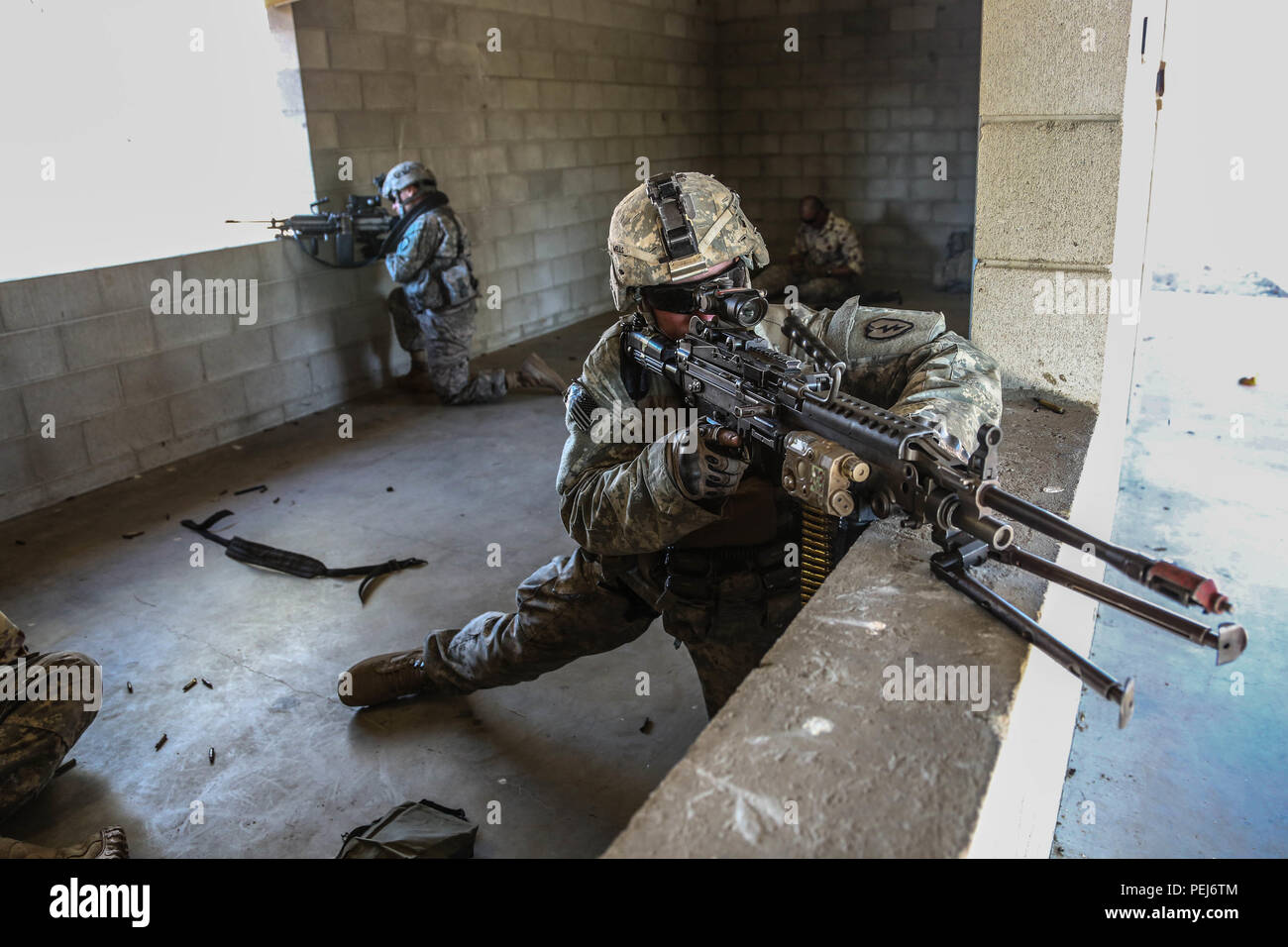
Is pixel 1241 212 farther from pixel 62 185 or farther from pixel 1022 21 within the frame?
pixel 62 185

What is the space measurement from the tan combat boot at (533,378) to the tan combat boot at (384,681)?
3.87 metres

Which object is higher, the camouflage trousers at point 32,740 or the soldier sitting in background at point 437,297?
the soldier sitting in background at point 437,297

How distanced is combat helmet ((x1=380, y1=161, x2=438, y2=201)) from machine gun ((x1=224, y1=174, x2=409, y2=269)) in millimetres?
117

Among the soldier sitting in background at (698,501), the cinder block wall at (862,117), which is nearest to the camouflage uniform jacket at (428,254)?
the soldier sitting in background at (698,501)

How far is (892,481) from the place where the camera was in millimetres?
1570

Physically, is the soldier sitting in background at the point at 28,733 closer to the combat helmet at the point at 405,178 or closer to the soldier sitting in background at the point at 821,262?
the combat helmet at the point at 405,178

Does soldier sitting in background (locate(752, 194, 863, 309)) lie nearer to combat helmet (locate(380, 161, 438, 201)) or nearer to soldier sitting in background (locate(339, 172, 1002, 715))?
combat helmet (locate(380, 161, 438, 201))

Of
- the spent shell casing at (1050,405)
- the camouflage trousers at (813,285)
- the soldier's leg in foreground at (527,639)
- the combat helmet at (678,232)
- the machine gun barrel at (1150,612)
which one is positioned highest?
the combat helmet at (678,232)

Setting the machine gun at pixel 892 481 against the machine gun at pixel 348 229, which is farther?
the machine gun at pixel 348 229

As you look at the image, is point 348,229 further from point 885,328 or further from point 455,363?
point 885,328

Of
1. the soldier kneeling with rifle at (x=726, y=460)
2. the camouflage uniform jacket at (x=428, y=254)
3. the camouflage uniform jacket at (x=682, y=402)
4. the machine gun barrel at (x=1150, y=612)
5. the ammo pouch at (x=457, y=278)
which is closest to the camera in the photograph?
the machine gun barrel at (x=1150, y=612)

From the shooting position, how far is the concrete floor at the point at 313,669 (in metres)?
2.66

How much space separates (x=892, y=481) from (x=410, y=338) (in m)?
5.86
